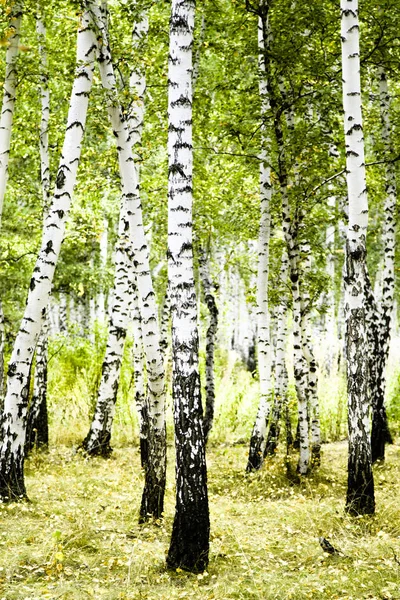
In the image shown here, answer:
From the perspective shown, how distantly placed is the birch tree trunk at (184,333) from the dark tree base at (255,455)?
4.31 m

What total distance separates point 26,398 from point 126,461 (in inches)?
163

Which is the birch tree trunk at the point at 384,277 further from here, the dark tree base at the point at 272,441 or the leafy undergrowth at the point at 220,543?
the dark tree base at the point at 272,441

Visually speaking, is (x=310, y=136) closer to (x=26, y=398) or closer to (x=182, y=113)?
(x=182, y=113)

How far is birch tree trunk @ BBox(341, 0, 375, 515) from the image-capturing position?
247 inches

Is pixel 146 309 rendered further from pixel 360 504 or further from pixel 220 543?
pixel 360 504

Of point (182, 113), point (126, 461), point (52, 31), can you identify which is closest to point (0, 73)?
point (52, 31)

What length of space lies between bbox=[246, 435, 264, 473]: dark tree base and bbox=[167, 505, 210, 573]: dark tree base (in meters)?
4.29

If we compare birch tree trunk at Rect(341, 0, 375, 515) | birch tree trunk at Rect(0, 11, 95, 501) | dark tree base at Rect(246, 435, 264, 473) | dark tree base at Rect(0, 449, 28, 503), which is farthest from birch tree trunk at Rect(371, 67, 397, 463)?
dark tree base at Rect(0, 449, 28, 503)

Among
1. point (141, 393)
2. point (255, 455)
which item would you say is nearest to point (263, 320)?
point (255, 455)

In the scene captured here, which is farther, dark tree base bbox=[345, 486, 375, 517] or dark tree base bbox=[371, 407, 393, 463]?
dark tree base bbox=[371, 407, 393, 463]

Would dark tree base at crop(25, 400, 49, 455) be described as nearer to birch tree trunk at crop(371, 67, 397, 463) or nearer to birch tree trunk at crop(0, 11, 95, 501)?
birch tree trunk at crop(0, 11, 95, 501)

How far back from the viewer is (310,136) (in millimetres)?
7953

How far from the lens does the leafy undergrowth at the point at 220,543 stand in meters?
4.72

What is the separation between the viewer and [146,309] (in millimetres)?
6191
